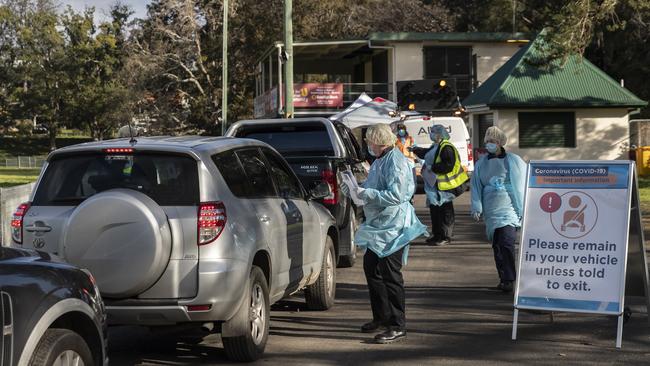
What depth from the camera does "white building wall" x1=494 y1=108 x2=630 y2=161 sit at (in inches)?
1366

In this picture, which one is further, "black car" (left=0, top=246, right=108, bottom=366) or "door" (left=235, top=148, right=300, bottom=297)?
"door" (left=235, top=148, right=300, bottom=297)

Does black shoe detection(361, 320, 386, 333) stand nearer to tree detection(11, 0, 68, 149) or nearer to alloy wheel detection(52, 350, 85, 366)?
alloy wheel detection(52, 350, 85, 366)

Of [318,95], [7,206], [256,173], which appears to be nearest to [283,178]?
[256,173]

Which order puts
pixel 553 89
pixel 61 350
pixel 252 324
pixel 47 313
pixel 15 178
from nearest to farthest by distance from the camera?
pixel 47 313, pixel 61 350, pixel 252 324, pixel 553 89, pixel 15 178

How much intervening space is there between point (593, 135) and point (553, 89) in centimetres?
249

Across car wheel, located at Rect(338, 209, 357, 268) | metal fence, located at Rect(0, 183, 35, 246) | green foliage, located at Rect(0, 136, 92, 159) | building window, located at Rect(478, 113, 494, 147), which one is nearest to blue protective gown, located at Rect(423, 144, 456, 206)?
car wheel, located at Rect(338, 209, 357, 268)

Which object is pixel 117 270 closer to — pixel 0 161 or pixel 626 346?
pixel 626 346

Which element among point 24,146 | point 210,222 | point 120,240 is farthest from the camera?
Answer: point 24,146

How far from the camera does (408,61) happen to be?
134 feet

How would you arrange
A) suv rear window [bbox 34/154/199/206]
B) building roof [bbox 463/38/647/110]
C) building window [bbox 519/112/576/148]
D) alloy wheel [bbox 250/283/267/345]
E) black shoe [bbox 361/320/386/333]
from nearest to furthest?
suv rear window [bbox 34/154/199/206]
alloy wheel [bbox 250/283/267/345]
black shoe [bbox 361/320/386/333]
building roof [bbox 463/38/647/110]
building window [bbox 519/112/576/148]

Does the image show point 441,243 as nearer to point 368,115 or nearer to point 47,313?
point 368,115

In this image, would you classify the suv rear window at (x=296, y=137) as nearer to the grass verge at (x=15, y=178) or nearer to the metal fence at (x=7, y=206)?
the metal fence at (x=7, y=206)

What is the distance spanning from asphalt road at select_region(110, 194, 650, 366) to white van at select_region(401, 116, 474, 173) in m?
14.9

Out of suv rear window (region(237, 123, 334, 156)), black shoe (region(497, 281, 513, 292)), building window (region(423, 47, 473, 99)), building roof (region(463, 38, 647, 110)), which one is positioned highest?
building window (region(423, 47, 473, 99))
